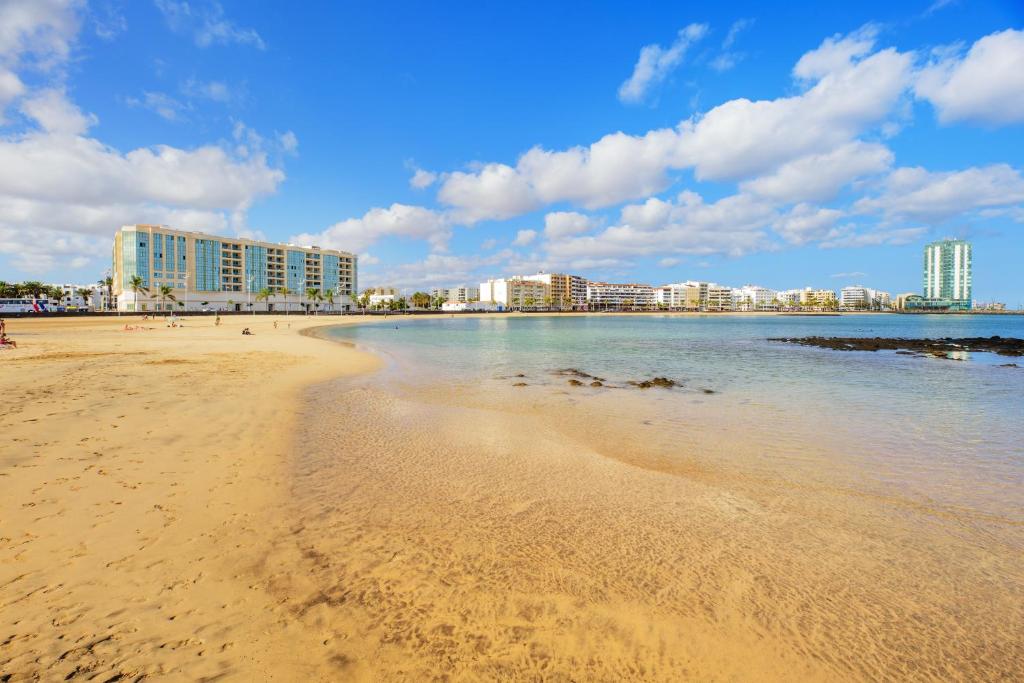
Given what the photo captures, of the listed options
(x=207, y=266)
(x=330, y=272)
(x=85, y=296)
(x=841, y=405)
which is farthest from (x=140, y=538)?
(x=85, y=296)

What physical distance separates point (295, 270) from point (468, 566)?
149816 millimetres

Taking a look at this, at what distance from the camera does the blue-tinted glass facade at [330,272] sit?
144 metres

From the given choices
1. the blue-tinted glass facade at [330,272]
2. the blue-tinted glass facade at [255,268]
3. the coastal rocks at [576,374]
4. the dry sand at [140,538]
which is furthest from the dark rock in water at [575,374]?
the blue-tinted glass facade at [330,272]

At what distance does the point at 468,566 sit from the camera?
4.68m

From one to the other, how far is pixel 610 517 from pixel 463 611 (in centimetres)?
264

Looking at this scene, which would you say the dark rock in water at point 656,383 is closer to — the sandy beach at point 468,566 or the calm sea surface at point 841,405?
the calm sea surface at point 841,405

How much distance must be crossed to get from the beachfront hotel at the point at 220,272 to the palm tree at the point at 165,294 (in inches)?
9.9

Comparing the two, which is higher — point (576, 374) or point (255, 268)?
point (255, 268)

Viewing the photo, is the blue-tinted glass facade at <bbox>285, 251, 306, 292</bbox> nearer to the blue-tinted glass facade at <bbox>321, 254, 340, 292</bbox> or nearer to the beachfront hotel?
the beachfront hotel

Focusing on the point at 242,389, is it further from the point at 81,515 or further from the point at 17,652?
the point at 17,652

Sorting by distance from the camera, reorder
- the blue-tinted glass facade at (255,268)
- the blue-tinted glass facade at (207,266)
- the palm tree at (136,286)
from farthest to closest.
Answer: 1. the blue-tinted glass facade at (255,268)
2. the blue-tinted glass facade at (207,266)
3. the palm tree at (136,286)

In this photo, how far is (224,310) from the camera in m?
118

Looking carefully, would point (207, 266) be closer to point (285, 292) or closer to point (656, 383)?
point (285, 292)

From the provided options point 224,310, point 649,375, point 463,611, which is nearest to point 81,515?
point 463,611
